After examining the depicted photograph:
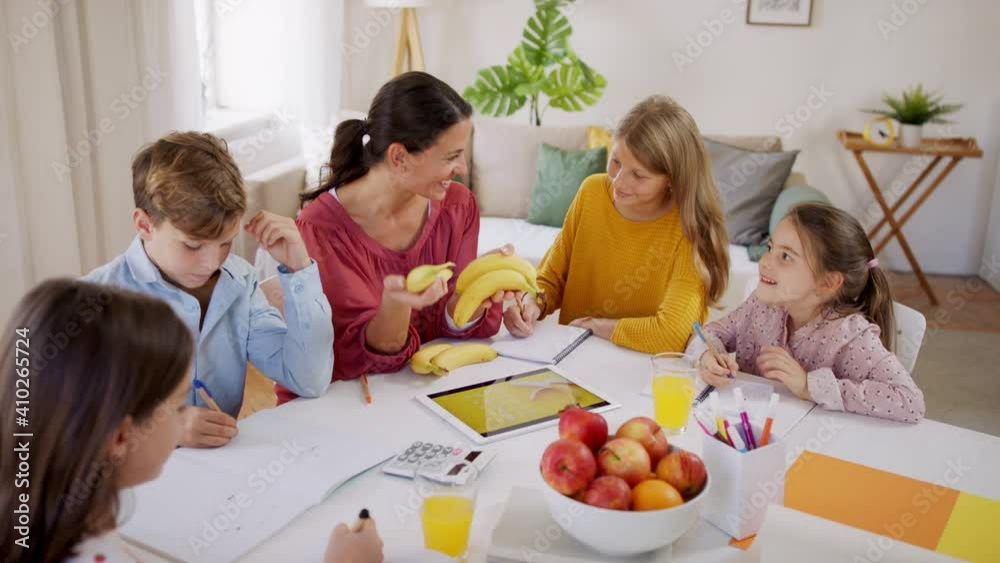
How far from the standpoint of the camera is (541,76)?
459 cm

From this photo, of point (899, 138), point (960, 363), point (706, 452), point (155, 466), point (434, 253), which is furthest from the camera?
point (899, 138)

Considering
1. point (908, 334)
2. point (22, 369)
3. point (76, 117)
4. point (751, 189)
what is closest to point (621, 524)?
point (22, 369)

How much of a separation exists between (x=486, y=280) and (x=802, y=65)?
3516mm

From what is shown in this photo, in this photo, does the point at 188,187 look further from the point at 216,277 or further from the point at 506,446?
the point at 506,446

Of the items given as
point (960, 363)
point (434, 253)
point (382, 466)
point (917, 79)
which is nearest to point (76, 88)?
point (434, 253)

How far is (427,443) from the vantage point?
148 cm

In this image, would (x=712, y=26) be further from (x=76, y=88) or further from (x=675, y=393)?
(x=675, y=393)

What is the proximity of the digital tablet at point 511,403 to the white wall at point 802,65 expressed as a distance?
347 centimetres

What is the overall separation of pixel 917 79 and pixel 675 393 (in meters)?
3.90

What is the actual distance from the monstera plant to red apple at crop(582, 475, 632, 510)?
357cm

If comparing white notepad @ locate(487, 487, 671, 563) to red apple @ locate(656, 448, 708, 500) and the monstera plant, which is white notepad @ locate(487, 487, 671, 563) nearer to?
red apple @ locate(656, 448, 708, 500)

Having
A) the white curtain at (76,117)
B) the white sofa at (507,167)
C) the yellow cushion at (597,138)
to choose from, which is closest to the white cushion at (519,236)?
the white sofa at (507,167)

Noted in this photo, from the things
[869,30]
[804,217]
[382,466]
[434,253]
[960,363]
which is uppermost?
[869,30]

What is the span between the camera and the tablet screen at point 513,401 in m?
1.61
